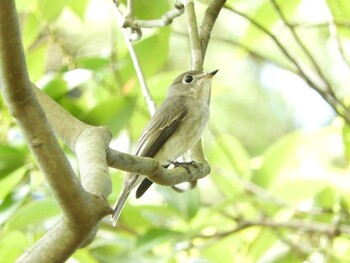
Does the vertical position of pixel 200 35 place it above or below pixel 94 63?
below

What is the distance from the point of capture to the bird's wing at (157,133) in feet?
10.9

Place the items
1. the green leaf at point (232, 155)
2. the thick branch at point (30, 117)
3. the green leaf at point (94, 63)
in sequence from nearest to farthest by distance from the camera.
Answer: the thick branch at point (30, 117) < the green leaf at point (94, 63) < the green leaf at point (232, 155)

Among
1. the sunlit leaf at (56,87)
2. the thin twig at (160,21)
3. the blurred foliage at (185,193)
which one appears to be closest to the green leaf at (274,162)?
the blurred foliage at (185,193)

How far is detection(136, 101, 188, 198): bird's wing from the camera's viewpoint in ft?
10.9

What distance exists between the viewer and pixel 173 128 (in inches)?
138

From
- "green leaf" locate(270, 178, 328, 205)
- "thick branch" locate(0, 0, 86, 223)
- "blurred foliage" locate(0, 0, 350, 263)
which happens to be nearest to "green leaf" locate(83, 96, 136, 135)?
"blurred foliage" locate(0, 0, 350, 263)

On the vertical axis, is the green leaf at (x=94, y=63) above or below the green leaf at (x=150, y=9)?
below

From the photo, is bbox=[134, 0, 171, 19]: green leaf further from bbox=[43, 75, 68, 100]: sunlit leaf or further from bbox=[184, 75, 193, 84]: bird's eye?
bbox=[184, 75, 193, 84]: bird's eye

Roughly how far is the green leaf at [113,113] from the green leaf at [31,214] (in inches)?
13.8

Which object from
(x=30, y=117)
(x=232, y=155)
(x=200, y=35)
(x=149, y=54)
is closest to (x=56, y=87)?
(x=149, y=54)

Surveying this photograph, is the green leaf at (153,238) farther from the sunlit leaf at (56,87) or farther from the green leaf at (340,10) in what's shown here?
the green leaf at (340,10)

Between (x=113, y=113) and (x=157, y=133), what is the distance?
48cm

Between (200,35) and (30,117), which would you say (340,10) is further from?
(30,117)

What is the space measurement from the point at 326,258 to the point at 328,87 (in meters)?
0.70
